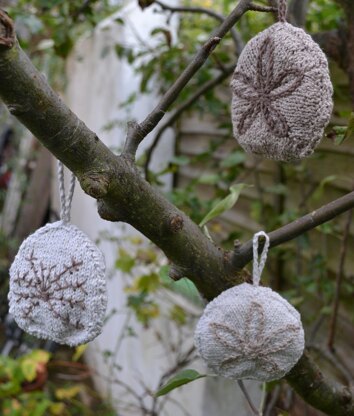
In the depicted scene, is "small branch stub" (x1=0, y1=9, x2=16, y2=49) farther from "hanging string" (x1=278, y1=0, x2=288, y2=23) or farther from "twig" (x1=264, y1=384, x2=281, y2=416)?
"twig" (x1=264, y1=384, x2=281, y2=416)

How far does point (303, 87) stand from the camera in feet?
1.89

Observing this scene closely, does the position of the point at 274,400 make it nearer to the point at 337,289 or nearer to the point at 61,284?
the point at 337,289

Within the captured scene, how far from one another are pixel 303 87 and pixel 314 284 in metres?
0.97

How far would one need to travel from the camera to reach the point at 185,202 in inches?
63.6

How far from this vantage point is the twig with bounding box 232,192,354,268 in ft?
1.97

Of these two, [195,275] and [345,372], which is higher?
[195,275]

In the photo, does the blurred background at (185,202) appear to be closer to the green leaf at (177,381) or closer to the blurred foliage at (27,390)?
the blurred foliage at (27,390)

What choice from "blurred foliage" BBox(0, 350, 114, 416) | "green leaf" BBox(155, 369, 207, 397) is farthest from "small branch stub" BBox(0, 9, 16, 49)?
"blurred foliage" BBox(0, 350, 114, 416)

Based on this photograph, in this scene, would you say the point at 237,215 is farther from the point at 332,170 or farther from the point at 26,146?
the point at 26,146

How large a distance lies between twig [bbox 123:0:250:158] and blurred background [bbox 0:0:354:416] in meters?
0.18

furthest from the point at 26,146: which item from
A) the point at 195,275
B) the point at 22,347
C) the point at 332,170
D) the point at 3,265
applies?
the point at 195,275

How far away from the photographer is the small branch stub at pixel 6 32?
0.44 metres

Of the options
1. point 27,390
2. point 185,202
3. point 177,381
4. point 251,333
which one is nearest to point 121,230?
→ point 27,390

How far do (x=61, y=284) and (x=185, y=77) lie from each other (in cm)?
26
